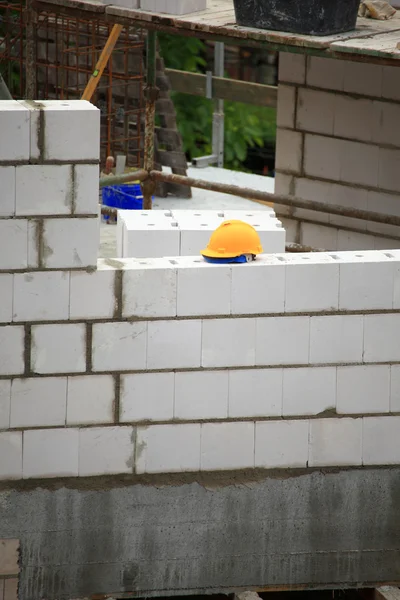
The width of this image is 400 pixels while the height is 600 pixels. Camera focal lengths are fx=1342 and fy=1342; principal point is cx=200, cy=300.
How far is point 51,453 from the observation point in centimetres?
790

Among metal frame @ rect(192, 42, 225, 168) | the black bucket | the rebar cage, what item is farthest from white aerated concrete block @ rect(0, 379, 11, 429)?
metal frame @ rect(192, 42, 225, 168)

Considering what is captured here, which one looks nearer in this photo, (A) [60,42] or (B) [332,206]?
(B) [332,206]

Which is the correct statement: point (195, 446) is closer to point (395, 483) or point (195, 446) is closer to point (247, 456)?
point (247, 456)

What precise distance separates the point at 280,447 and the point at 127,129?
278 inches

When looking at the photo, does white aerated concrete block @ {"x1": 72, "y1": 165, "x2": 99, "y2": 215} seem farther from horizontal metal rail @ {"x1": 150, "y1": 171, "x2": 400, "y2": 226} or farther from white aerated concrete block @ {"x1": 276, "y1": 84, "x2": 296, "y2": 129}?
white aerated concrete block @ {"x1": 276, "y1": 84, "x2": 296, "y2": 129}

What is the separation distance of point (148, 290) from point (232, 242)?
571 mm

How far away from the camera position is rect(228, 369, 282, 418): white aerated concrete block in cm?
793

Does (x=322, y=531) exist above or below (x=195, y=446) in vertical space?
below

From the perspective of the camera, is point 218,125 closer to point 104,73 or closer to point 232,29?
point 104,73

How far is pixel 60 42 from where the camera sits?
1509 cm

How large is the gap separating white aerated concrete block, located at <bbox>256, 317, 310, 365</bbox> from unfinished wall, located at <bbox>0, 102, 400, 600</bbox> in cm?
1

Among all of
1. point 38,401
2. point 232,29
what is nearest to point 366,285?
point 38,401

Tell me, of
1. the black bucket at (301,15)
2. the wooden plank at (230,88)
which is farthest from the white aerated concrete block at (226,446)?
the wooden plank at (230,88)

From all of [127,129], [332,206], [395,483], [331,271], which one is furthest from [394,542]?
[127,129]
